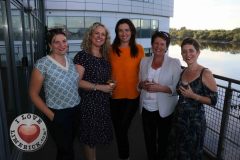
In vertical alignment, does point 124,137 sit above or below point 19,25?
below

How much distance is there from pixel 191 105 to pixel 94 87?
109 cm

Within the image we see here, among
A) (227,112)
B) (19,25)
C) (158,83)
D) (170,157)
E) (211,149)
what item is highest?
(19,25)

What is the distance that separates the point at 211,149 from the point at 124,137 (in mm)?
1456

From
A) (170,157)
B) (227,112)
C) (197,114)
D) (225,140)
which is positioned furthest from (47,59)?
(225,140)

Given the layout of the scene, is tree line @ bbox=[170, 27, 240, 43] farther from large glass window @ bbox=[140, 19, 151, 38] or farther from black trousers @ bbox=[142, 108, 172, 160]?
black trousers @ bbox=[142, 108, 172, 160]

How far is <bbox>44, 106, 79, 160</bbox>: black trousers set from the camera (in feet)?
8.17

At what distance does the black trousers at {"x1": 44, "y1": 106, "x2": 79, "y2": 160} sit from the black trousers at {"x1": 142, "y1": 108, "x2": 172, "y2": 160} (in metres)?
0.97

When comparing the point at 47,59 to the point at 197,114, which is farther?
the point at 197,114

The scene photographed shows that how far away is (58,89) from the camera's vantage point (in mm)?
2389

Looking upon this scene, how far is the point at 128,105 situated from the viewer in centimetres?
329

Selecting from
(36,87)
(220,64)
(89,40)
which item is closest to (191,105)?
(89,40)

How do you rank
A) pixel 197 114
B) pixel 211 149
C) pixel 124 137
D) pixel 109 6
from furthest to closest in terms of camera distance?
pixel 109 6 → pixel 211 149 → pixel 124 137 → pixel 197 114

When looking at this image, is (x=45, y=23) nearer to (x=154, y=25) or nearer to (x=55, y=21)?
(x=55, y=21)

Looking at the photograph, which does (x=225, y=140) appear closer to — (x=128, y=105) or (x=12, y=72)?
(x=128, y=105)
